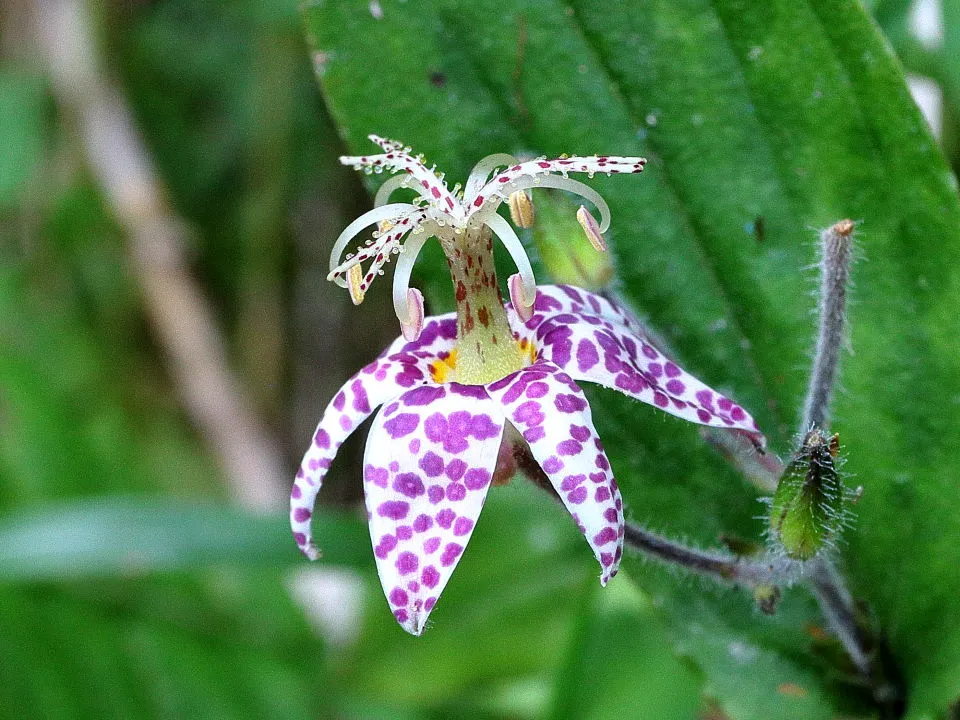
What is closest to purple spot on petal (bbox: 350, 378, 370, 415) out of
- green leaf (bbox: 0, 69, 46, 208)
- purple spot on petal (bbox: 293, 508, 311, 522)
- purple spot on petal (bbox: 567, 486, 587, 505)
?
purple spot on petal (bbox: 293, 508, 311, 522)

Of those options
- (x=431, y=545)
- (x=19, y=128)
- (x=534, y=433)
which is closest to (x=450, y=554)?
(x=431, y=545)

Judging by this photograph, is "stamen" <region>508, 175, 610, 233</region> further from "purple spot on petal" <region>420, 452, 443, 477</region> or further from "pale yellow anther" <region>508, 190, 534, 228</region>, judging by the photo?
"purple spot on petal" <region>420, 452, 443, 477</region>

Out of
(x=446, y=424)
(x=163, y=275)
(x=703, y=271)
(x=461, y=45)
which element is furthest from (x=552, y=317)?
(x=163, y=275)

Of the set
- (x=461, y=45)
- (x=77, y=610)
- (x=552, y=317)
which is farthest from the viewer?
(x=77, y=610)

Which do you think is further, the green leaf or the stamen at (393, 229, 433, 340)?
the green leaf

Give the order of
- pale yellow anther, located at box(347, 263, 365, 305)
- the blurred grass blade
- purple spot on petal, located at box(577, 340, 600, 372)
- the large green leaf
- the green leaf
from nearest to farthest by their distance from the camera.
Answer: purple spot on petal, located at box(577, 340, 600, 372)
pale yellow anther, located at box(347, 263, 365, 305)
the large green leaf
the blurred grass blade
the green leaf

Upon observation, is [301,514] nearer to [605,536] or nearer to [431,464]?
[431,464]

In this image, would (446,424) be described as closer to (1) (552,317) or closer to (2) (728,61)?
(1) (552,317)

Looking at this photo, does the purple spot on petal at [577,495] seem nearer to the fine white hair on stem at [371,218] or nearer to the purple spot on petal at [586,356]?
the purple spot on petal at [586,356]
